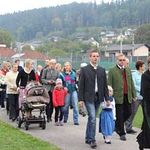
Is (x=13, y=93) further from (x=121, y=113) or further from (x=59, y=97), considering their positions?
(x=121, y=113)

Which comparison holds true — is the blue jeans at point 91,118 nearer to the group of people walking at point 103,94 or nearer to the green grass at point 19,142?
the group of people walking at point 103,94

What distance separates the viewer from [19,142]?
10.5 meters

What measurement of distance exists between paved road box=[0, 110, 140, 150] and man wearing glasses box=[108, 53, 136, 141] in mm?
395

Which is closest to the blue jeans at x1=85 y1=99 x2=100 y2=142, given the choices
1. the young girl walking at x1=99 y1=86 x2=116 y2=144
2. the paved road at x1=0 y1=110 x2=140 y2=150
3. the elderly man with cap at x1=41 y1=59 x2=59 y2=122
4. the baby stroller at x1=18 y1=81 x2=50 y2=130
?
the paved road at x1=0 y1=110 x2=140 y2=150

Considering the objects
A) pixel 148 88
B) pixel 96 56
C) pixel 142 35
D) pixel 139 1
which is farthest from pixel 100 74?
pixel 139 1

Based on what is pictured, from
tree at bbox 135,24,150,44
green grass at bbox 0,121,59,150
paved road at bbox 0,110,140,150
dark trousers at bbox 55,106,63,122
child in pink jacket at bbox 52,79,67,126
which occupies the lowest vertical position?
paved road at bbox 0,110,140,150

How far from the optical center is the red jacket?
1400 cm

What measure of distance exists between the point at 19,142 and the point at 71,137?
1441 mm

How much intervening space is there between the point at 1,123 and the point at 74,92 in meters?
2.25

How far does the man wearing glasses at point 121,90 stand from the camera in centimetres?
1103

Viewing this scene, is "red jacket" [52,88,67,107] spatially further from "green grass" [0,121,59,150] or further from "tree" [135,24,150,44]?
"tree" [135,24,150,44]

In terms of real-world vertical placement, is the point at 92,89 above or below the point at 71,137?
above

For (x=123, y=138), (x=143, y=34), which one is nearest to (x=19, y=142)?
(x=123, y=138)

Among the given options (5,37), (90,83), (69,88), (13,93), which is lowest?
(13,93)
